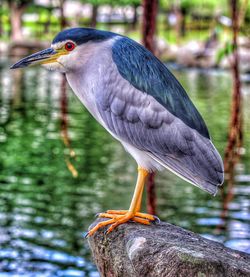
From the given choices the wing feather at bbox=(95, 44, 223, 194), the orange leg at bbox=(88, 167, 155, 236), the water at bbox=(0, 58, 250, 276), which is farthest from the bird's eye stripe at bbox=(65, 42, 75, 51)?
the water at bbox=(0, 58, 250, 276)

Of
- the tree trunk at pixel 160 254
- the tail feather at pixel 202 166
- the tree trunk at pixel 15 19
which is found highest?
the tail feather at pixel 202 166

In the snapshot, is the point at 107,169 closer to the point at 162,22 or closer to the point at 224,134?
the point at 224,134

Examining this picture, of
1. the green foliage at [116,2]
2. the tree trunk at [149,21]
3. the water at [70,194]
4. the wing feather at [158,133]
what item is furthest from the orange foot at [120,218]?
the green foliage at [116,2]

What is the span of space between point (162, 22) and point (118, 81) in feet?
209

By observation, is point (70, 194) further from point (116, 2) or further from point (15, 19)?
point (116, 2)

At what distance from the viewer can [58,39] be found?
Result: 18.5ft

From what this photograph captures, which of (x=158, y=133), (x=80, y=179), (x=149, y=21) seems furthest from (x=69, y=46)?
(x=80, y=179)

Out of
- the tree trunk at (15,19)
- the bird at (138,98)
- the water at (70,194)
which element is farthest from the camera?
the tree trunk at (15,19)

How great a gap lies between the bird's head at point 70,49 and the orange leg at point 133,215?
0.89 m

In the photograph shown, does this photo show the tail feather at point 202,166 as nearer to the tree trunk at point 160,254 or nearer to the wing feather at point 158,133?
the wing feather at point 158,133

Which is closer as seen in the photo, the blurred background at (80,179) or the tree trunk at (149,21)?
the tree trunk at (149,21)

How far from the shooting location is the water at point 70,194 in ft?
35.0

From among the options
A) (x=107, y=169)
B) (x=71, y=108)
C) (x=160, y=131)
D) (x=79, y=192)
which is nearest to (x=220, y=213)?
(x=79, y=192)

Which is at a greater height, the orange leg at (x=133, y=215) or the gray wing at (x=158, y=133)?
the gray wing at (x=158, y=133)
